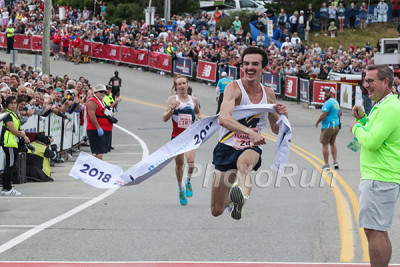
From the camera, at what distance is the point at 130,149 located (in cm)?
2425

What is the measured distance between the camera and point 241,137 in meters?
9.15

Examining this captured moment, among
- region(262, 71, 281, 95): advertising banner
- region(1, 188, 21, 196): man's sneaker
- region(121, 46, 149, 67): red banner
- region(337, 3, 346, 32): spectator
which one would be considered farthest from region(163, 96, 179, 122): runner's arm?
region(337, 3, 346, 32): spectator

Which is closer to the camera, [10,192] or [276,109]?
[276,109]

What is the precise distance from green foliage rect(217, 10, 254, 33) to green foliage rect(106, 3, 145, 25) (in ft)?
25.7

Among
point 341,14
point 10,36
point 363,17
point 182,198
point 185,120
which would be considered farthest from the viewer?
point 363,17

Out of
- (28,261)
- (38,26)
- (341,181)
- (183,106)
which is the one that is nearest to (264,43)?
(38,26)

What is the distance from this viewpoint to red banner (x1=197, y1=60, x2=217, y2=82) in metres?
40.4

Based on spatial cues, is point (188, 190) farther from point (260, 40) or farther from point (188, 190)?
point (260, 40)

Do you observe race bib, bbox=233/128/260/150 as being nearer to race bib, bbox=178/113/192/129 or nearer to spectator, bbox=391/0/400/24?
race bib, bbox=178/113/192/129

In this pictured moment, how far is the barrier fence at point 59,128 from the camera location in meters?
18.5

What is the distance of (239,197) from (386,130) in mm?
1814

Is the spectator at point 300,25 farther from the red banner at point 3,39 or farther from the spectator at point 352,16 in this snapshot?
the red banner at point 3,39

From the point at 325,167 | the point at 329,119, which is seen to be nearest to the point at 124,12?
the point at 329,119

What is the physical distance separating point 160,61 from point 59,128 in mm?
23407
